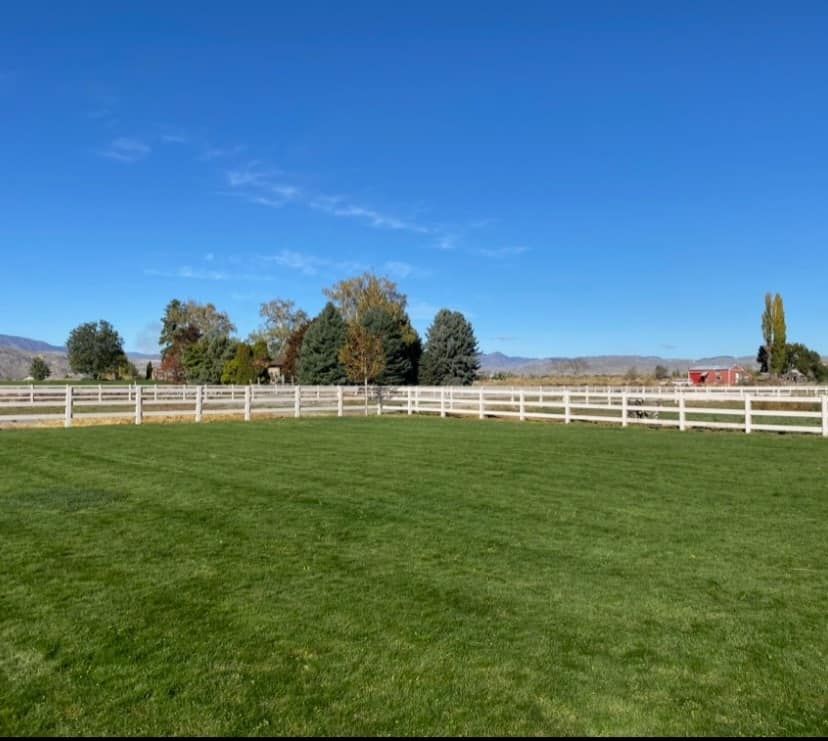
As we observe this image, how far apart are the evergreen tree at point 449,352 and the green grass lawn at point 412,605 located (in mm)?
56714

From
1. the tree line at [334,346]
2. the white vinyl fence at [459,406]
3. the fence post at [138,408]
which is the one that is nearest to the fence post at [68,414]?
the white vinyl fence at [459,406]

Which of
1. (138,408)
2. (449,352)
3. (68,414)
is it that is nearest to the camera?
(68,414)

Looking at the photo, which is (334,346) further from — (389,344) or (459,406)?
(459,406)

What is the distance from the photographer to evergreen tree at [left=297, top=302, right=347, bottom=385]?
58.9 m

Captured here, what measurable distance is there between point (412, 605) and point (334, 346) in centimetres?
5523

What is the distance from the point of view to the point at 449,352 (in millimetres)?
66188

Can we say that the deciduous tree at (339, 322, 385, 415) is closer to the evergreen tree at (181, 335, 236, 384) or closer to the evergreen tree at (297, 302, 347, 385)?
the evergreen tree at (297, 302, 347, 385)

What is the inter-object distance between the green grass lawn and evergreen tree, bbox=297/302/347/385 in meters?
49.6

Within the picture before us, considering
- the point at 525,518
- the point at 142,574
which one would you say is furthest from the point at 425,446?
the point at 142,574

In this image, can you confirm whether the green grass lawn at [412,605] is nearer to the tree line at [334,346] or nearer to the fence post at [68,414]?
the fence post at [68,414]

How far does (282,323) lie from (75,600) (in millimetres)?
78287

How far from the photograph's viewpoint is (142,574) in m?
5.04

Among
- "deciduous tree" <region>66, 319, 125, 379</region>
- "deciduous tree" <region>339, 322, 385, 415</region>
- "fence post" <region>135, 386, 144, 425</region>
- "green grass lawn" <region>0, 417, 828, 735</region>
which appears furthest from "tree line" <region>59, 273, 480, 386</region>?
"green grass lawn" <region>0, 417, 828, 735</region>

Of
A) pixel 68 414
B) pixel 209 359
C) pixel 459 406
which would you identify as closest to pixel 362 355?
pixel 459 406
